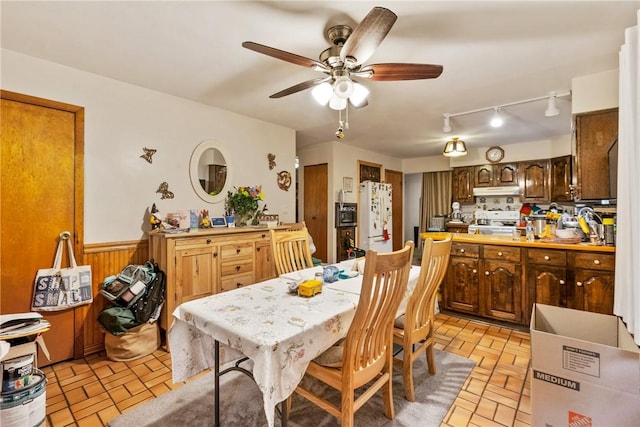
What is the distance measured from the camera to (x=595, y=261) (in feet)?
8.34

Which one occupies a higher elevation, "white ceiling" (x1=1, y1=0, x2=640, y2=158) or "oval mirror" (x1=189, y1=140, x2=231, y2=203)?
"white ceiling" (x1=1, y1=0, x2=640, y2=158)

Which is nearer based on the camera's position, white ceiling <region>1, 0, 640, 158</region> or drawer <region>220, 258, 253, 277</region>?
white ceiling <region>1, 0, 640, 158</region>

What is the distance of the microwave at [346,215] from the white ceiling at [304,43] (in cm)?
218

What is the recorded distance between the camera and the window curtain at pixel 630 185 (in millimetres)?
902

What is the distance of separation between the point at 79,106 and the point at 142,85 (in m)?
0.55

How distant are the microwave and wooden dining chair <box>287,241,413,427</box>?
3.52 m

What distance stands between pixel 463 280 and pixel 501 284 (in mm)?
369

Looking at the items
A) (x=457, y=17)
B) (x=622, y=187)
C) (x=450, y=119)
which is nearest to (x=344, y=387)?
(x=622, y=187)

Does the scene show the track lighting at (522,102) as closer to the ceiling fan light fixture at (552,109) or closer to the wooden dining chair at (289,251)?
the ceiling fan light fixture at (552,109)

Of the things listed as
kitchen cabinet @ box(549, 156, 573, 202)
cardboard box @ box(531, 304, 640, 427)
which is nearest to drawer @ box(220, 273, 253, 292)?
cardboard box @ box(531, 304, 640, 427)

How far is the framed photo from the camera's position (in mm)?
5239

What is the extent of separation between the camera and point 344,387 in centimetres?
137

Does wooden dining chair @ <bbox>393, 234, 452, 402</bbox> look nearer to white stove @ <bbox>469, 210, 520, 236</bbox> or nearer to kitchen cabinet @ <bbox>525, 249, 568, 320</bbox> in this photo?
kitchen cabinet @ <bbox>525, 249, 568, 320</bbox>

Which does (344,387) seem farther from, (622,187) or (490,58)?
(490,58)
